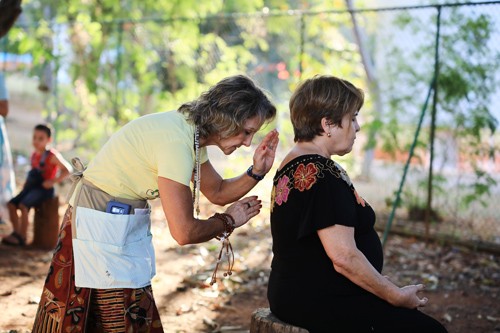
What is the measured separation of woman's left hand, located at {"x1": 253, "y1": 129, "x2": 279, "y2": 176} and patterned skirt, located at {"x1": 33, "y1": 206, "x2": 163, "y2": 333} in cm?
79

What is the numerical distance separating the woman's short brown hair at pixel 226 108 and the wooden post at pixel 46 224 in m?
4.23

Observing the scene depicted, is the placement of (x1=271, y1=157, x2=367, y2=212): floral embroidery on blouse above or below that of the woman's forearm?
above

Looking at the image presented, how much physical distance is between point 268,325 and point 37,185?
14.5ft

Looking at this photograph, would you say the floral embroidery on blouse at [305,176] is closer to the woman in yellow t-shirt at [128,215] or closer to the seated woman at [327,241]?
the seated woman at [327,241]

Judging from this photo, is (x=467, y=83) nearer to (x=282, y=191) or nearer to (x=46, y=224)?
(x=46, y=224)

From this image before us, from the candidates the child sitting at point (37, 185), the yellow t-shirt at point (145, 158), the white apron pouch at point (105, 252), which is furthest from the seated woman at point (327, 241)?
the child sitting at point (37, 185)

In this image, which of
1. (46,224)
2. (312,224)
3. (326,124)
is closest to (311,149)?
(326,124)

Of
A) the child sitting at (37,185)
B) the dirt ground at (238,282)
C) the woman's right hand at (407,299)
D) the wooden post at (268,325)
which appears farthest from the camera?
the child sitting at (37,185)

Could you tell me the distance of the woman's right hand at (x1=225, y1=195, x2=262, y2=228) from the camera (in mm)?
3078

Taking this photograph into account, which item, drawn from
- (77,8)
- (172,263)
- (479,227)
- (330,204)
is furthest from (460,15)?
(77,8)

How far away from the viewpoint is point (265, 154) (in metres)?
3.32

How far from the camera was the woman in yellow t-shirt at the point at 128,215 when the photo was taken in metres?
2.95

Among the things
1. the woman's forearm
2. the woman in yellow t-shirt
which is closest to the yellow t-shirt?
the woman in yellow t-shirt

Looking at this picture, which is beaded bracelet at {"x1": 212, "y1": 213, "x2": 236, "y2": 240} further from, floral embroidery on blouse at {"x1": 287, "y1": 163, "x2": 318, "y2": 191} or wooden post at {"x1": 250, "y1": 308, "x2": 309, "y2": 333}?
wooden post at {"x1": 250, "y1": 308, "x2": 309, "y2": 333}
